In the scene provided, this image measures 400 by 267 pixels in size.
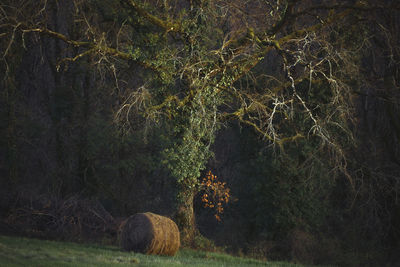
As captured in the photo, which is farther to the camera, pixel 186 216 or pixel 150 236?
pixel 186 216

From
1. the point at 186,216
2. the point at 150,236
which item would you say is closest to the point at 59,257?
the point at 150,236

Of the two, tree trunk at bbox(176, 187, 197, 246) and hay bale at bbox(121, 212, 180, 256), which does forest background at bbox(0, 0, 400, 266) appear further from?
hay bale at bbox(121, 212, 180, 256)

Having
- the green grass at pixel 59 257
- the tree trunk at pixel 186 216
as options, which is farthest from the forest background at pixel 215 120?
the green grass at pixel 59 257

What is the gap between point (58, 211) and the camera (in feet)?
69.1

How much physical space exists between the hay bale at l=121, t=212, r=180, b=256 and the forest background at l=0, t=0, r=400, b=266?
299cm

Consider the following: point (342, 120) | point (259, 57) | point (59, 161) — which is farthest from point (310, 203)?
point (59, 161)

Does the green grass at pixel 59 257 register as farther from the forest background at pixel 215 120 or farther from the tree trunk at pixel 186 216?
the tree trunk at pixel 186 216

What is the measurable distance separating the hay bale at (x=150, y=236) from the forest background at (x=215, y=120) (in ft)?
9.80

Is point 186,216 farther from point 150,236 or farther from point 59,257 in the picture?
point 59,257

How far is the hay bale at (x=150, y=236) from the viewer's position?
51.7 ft

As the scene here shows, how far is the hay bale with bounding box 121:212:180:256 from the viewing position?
51.7 feet

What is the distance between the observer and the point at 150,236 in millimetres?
15727

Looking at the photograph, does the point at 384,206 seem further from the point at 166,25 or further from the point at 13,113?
the point at 13,113

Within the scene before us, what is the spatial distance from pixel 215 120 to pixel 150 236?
4196 mm
